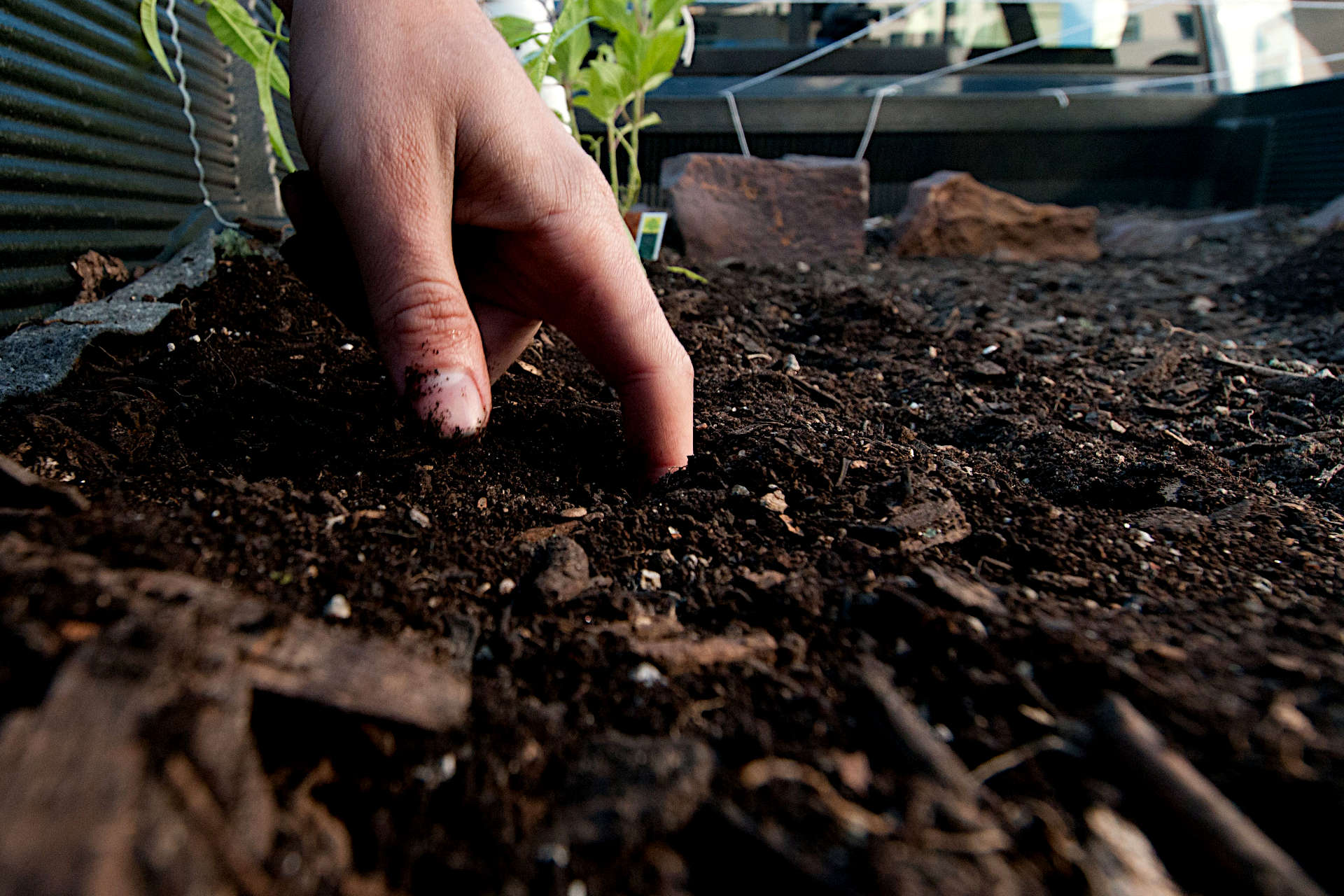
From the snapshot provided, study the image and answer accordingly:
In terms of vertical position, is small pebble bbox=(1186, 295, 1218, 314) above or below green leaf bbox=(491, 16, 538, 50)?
below

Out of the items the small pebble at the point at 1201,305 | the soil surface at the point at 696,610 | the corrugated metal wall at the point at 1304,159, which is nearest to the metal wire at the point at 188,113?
the soil surface at the point at 696,610

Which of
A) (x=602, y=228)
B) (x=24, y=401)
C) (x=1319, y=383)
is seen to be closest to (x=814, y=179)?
(x=1319, y=383)

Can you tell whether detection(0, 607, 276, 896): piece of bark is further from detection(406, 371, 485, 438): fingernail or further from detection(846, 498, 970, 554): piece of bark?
detection(846, 498, 970, 554): piece of bark

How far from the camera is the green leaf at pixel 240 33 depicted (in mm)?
2059

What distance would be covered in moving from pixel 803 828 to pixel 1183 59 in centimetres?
728

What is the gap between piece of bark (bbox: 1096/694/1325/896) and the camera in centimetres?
51

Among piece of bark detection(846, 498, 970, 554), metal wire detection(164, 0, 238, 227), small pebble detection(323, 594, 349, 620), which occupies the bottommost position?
piece of bark detection(846, 498, 970, 554)

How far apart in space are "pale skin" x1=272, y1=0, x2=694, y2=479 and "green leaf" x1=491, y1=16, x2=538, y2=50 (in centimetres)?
119

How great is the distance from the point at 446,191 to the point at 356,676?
772 mm

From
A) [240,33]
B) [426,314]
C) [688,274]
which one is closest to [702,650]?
[426,314]

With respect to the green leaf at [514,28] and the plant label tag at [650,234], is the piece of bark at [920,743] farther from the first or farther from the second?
the plant label tag at [650,234]

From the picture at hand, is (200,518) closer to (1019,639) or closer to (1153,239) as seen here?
(1019,639)

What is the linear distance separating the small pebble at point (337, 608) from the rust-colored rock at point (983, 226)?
4.19 meters

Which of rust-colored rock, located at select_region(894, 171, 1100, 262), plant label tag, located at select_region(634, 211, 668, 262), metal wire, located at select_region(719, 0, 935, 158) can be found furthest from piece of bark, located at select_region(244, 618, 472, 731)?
metal wire, located at select_region(719, 0, 935, 158)
